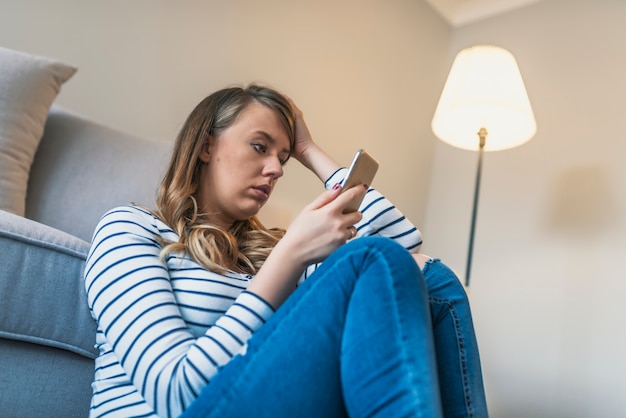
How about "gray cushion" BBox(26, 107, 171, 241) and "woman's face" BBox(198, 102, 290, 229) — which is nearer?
"woman's face" BBox(198, 102, 290, 229)

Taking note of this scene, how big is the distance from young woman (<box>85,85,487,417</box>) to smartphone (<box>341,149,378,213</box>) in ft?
0.06

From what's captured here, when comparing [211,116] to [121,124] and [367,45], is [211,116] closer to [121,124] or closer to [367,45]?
[121,124]

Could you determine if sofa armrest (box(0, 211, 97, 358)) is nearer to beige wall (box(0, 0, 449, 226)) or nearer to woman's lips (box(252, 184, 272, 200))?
woman's lips (box(252, 184, 272, 200))

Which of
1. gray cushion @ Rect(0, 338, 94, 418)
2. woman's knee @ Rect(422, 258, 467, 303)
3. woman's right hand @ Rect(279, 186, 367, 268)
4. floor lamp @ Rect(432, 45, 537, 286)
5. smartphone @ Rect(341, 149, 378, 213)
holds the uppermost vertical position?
floor lamp @ Rect(432, 45, 537, 286)

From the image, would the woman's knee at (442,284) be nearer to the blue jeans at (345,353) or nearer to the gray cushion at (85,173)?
the blue jeans at (345,353)

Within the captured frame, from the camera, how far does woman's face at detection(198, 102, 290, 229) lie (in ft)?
3.61

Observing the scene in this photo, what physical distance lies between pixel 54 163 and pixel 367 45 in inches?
55.7

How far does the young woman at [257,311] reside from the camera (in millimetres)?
607

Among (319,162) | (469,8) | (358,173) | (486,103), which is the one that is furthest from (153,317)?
(469,8)

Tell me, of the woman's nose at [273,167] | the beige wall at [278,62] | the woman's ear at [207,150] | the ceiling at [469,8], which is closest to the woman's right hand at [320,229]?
the woman's nose at [273,167]

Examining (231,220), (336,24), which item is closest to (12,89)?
(231,220)

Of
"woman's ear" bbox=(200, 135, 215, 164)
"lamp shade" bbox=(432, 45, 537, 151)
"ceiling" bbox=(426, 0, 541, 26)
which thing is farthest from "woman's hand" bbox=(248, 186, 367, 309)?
"ceiling" bbox=(426, 0, 541, 26)

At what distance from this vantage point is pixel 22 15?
Result: 1.44m

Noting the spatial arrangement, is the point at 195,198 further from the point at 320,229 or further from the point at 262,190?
the point at 320,229
